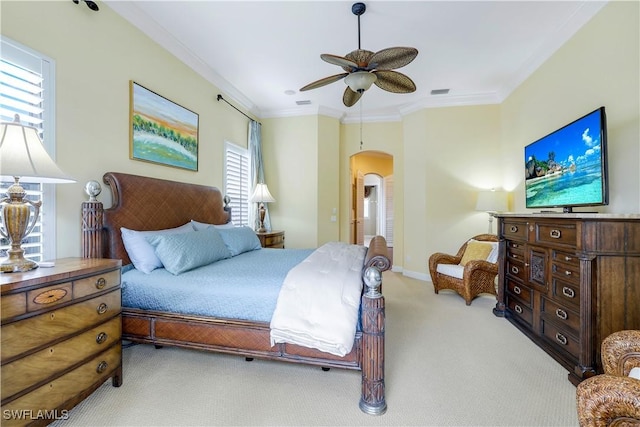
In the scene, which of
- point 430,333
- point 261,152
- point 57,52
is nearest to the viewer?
point 57,52

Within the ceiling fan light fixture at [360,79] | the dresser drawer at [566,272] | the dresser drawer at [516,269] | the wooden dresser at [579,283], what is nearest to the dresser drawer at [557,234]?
the wooden dresser at [579,283]

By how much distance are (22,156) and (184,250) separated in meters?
1.13

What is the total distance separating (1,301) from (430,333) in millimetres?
3102

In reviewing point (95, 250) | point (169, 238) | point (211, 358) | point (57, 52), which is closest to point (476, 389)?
point (211, 358)

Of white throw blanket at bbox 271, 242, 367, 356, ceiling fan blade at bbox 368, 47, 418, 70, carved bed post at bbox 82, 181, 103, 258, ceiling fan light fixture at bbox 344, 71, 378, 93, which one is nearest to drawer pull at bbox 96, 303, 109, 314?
carved bed post at bbox 82, 181, 103, 258

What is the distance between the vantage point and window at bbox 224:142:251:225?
4.43 meters

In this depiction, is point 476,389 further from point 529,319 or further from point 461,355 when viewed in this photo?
point 529,319

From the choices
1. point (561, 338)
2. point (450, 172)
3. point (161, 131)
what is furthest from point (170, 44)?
point (561, 338)

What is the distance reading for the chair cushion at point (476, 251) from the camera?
154 inches

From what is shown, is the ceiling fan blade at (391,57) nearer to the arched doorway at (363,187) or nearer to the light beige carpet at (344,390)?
the light beige carpet at (344,390)

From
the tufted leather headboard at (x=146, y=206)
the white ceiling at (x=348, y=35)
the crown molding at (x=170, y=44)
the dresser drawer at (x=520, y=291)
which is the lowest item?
the dresser drawer at (x=520, y=291)

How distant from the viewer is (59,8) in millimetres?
2113

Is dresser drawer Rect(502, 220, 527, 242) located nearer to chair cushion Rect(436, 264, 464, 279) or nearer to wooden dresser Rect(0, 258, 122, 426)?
chair cushion Rect(436, 264, 464, 279)

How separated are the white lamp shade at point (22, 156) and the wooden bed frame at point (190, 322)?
2.38 feet
